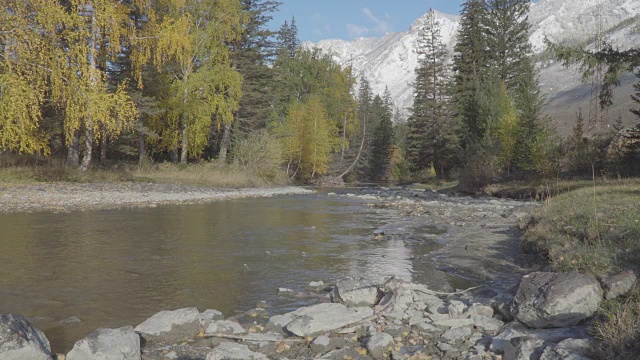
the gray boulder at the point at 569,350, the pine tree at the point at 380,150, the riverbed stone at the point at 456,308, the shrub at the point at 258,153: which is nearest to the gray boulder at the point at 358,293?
the riverbed stone at the point at 456,308

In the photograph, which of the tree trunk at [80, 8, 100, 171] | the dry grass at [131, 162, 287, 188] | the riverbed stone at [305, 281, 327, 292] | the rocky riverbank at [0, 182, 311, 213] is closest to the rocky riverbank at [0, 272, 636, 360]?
the riverbed stone at [305, 281, 327, 292]

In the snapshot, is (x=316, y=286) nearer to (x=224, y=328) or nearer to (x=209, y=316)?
(x=209, y=316)

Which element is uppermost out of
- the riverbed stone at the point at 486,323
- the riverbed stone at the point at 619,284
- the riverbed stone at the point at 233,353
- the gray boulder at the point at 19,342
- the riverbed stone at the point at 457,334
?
the riverbed stone at the point at 619,284

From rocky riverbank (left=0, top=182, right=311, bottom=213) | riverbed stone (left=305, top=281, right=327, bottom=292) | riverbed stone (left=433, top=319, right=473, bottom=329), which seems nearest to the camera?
riverbed stone (left=433, top=319, right=473, bottom=329)

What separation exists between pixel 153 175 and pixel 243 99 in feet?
42.3

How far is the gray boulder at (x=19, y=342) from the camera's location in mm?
4555

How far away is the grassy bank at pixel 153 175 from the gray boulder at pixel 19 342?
18.9 meters

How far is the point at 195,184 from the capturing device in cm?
3002

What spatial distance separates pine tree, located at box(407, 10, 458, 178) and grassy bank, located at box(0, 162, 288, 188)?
17.7m

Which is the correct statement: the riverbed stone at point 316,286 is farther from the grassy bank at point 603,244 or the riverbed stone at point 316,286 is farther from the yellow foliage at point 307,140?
the yellow foliage at point 307,140

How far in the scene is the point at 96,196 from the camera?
20406 millimetres

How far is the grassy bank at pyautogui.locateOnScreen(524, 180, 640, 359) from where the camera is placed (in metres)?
4.45

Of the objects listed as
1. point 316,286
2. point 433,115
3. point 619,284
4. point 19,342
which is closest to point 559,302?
point 619,284

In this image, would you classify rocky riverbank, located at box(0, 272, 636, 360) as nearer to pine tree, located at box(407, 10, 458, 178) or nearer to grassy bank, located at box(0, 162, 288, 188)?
grassy bank, located at box(0, 162, 288, 188)
